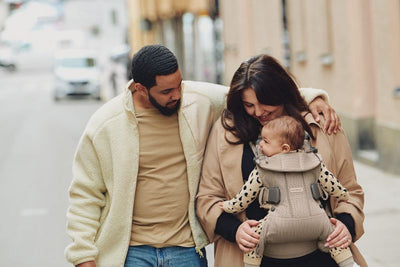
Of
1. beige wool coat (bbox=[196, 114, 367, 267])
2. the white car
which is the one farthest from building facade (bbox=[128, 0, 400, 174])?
the white car

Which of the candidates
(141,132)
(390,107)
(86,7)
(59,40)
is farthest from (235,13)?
(59,40)

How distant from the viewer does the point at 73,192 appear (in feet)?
10.9

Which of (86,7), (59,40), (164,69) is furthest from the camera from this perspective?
(59,40)

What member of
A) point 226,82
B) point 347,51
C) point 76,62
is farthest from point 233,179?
point 76,62

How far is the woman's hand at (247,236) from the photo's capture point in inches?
117

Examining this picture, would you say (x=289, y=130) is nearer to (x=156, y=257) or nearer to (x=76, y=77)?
(x=156, y=257)

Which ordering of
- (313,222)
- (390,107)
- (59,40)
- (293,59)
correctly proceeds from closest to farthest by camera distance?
(313,222), (390,107), (293,59), (59,40)

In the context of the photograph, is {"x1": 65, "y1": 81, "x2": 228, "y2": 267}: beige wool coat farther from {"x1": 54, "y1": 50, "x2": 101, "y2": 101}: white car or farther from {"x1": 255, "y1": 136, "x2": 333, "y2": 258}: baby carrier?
{"x1": 54, "y1": 50, "x2": 101, "y2": 101}: white car

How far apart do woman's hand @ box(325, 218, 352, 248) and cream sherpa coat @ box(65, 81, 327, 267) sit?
60 cm

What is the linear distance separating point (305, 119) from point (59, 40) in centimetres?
7154

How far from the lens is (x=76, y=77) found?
97.8ft

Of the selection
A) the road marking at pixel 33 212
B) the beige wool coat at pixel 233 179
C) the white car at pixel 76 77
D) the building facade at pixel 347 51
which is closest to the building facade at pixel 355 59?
the building facade at pixel 347 51

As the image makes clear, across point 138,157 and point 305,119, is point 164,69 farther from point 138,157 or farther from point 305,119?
point 305,119

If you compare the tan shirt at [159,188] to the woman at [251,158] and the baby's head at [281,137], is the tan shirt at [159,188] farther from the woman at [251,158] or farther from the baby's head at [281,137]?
the baby's head at [281,137]
